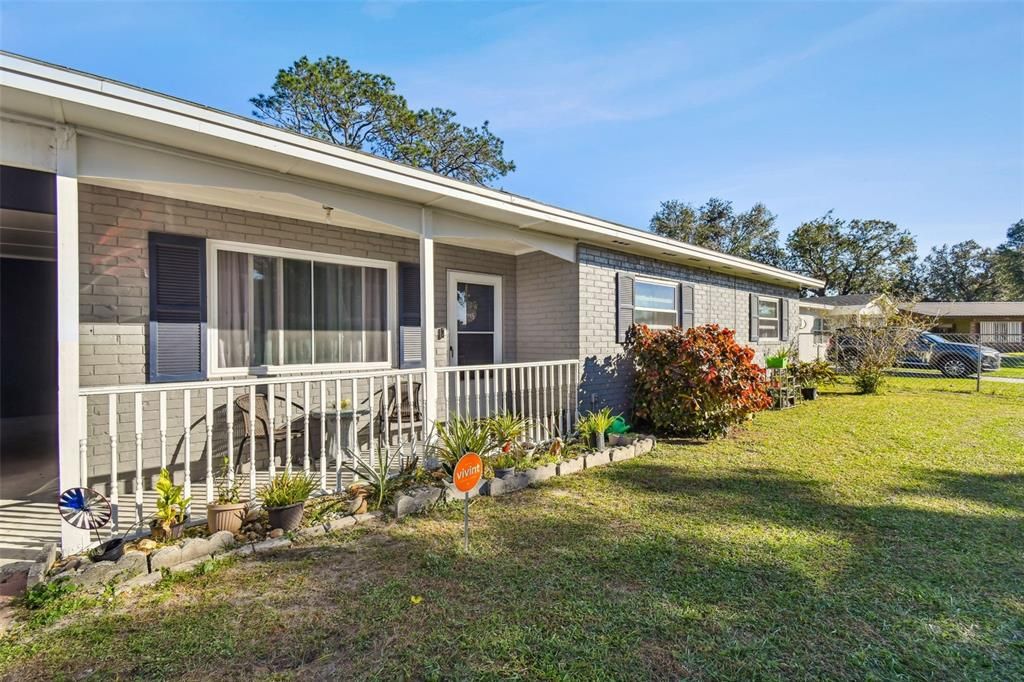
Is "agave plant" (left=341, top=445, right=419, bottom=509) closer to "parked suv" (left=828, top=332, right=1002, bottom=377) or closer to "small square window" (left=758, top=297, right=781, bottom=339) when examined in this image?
"small square window" (left=758, top=297, right=781, bottom=339)

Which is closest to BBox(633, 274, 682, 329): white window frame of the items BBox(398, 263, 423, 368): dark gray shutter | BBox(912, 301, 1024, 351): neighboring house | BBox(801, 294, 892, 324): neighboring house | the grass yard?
BBox(398, 263, 423, 368): dark gray shutter

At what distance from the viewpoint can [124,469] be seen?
416 centimetres

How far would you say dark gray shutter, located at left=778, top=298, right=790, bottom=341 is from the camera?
11.5 metres

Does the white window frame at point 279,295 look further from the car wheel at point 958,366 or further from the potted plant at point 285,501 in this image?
the car wheel at point 958,366

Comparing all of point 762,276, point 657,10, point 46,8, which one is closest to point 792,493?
point 657,10

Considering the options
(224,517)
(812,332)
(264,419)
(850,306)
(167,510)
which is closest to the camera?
(167,510)

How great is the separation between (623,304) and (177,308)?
5.63 metres

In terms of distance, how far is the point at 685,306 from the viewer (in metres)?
8.29

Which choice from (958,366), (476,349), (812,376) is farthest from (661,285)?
(958,366)

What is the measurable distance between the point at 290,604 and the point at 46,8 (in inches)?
306

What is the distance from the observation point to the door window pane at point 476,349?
6.92 meters

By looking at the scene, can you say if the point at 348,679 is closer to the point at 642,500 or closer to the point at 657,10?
the point at 642,500

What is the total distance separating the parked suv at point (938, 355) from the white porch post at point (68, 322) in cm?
1544

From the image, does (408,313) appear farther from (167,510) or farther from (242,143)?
(167,510)
